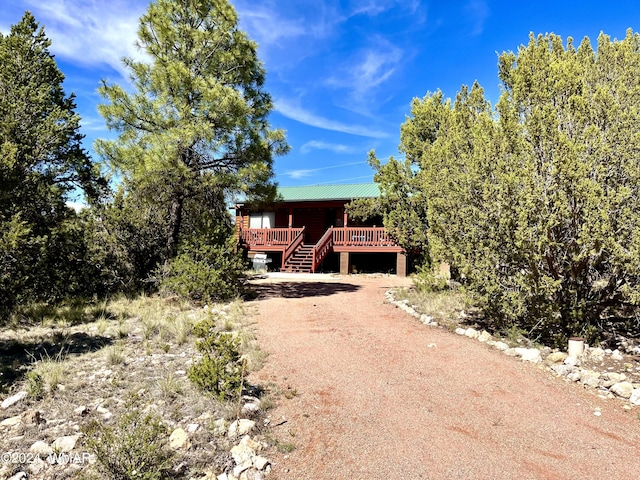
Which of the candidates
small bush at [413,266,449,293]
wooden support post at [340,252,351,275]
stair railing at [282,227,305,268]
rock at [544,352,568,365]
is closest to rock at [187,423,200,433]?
rock at [544,352,568,365]

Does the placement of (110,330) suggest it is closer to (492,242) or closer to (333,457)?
(333,457)

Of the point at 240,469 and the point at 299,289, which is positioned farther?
the point at 299,289

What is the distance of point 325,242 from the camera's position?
20391mm

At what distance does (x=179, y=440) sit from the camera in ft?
11.6

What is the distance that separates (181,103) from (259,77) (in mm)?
2727

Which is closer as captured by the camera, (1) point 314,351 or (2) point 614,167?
(2) point 614,167

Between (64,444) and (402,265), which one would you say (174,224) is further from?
(402,265)

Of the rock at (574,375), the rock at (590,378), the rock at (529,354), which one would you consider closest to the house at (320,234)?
the rock at (529,354)

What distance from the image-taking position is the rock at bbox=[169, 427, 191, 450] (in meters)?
3.46

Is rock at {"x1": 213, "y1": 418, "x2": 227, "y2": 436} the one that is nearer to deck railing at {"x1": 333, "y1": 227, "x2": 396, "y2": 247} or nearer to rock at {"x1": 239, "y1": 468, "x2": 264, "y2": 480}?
rock at {"x1": 239, "y1": 468, "x2": 264, "y2": 480}

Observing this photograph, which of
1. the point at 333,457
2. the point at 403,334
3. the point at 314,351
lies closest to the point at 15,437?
the point at 333,457

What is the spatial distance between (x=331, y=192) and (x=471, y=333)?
1775cm

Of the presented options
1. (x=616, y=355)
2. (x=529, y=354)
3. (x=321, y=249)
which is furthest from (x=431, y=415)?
(x=321, y=249)

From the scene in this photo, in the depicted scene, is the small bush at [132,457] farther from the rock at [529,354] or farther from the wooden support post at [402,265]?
the wooden support post at [402,265]
